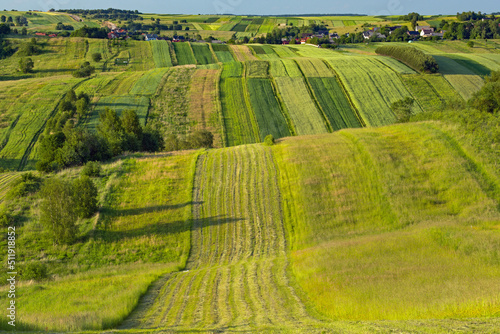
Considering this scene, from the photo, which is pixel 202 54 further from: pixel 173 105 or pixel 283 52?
pixel 173 105

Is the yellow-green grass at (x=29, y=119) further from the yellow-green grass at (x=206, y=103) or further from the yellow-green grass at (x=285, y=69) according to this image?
the yellow-green grass at (x=285, y=69)

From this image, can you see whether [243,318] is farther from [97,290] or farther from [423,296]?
[97,290]

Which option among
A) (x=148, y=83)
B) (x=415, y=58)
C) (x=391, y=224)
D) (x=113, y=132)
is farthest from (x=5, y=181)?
(x=415, y=58)

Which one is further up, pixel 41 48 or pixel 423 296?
pixel 41 48

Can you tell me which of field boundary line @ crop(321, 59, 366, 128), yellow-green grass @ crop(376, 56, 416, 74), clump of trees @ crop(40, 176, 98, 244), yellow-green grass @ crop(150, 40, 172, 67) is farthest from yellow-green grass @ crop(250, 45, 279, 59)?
clump of trees @ crop(40, 176, 98, 244)

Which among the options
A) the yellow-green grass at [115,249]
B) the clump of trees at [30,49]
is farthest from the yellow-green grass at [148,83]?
the yellow-green grass at [115,249]

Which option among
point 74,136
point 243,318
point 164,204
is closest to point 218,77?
point 74,136
